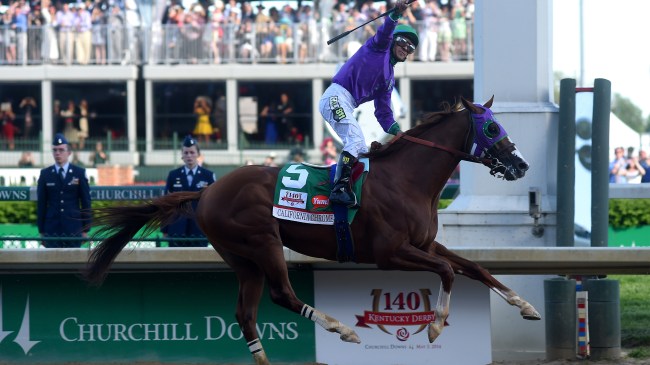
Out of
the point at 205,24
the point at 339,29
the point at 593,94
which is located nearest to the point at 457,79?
the point at 339,29

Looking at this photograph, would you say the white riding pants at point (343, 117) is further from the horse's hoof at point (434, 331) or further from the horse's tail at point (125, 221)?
the horse's hoof at point (434, 331)

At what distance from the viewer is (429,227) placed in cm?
715

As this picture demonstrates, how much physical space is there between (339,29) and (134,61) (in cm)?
534

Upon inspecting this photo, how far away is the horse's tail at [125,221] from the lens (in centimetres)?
753

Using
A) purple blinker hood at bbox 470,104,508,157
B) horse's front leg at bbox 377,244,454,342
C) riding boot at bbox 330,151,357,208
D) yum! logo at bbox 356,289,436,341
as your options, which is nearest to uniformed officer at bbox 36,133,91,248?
yum! logo at bbox 356,289,436,341

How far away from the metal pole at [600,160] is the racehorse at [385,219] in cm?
168

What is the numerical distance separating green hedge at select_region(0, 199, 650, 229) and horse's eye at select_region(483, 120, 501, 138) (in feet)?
23.4

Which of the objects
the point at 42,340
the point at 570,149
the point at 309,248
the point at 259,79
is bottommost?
the point at 42,340

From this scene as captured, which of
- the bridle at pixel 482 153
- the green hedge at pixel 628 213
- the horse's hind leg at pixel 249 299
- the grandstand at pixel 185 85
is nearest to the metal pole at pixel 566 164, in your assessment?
the bridle at pixel 482 153

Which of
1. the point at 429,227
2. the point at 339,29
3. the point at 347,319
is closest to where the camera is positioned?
the point at 429,227

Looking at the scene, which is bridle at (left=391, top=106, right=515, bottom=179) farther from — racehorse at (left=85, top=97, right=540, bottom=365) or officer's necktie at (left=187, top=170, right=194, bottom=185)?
officer's necktie at (left=187, top=170, right=194, bottom=185)

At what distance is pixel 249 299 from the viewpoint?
24.1ft

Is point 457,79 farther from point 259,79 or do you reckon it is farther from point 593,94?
point 593,94

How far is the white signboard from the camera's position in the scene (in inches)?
328
